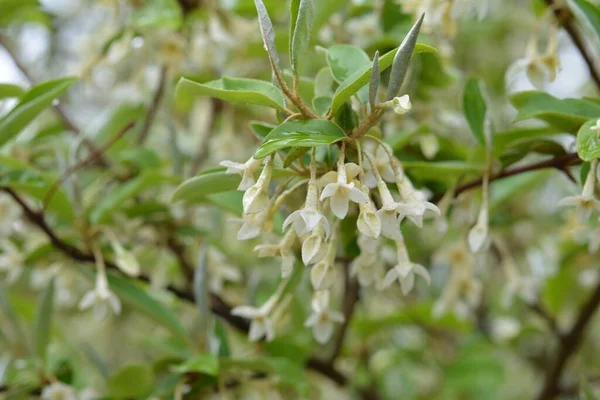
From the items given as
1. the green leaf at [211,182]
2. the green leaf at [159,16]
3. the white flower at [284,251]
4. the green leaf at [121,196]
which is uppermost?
the green leaf at [159,16]

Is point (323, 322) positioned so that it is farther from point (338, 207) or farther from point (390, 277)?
point (338, 207)

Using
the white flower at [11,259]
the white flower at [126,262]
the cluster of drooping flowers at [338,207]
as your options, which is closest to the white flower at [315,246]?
the cluster of drooping flowers at [338,207]

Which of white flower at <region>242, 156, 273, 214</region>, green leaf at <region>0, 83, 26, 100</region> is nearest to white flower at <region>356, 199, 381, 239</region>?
white flower at <region>242, 156, 273, 214</region>

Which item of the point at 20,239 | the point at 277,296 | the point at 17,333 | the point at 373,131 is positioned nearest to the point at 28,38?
the point at 20,239

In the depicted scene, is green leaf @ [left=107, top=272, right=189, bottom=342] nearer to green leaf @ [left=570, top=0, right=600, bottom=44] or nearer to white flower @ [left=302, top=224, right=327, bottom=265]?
white flower @ [left=302, top=224, right=327, bottom=265]

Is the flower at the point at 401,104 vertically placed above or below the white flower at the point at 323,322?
above

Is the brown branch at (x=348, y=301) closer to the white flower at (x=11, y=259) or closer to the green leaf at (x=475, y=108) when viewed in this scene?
the green leaf at (x=475, y=108)

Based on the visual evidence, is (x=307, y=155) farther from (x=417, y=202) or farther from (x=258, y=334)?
(x=258, y=334)
